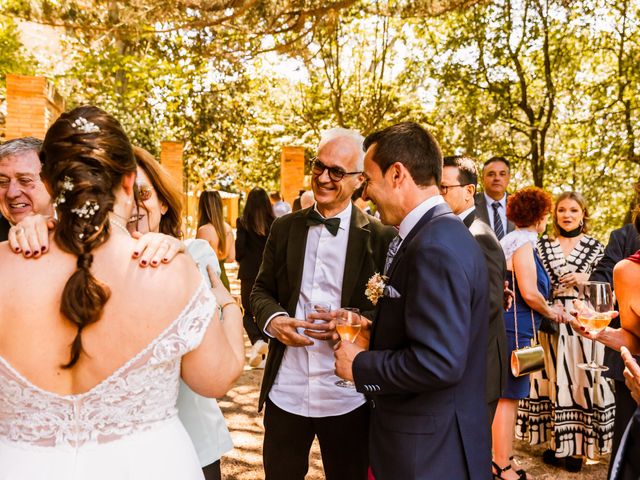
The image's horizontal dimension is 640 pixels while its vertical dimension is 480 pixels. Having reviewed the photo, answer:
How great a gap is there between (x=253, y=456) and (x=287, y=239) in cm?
238

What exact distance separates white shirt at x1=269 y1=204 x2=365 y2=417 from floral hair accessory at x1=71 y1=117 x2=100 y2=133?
1.64 m

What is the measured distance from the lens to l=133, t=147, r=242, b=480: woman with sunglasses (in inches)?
93.6

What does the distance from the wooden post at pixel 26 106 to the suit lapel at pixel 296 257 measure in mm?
8307

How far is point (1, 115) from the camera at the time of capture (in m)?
14.6

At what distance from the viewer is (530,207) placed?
4.70m

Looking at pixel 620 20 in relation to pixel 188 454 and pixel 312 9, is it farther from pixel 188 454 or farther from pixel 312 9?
pixel 188 454

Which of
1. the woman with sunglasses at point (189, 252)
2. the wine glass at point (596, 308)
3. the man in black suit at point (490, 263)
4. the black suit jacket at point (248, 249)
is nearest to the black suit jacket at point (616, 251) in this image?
the man in black suit at point (490, 263)

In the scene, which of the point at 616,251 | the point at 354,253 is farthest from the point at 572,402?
the point at 354,253

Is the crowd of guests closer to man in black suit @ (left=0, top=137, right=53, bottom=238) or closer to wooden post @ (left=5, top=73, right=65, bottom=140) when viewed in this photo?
man in black suit @ (left=0, top=137, right=53, bottom=238)

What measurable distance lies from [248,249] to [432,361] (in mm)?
6049

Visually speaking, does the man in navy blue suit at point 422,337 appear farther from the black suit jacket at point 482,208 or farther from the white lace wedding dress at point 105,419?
the black suit jacket at point 482,208

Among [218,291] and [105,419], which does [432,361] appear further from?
[105,419]

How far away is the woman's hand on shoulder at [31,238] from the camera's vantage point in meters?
1.62

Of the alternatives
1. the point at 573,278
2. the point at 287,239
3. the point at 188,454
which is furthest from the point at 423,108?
the point at 188,454
